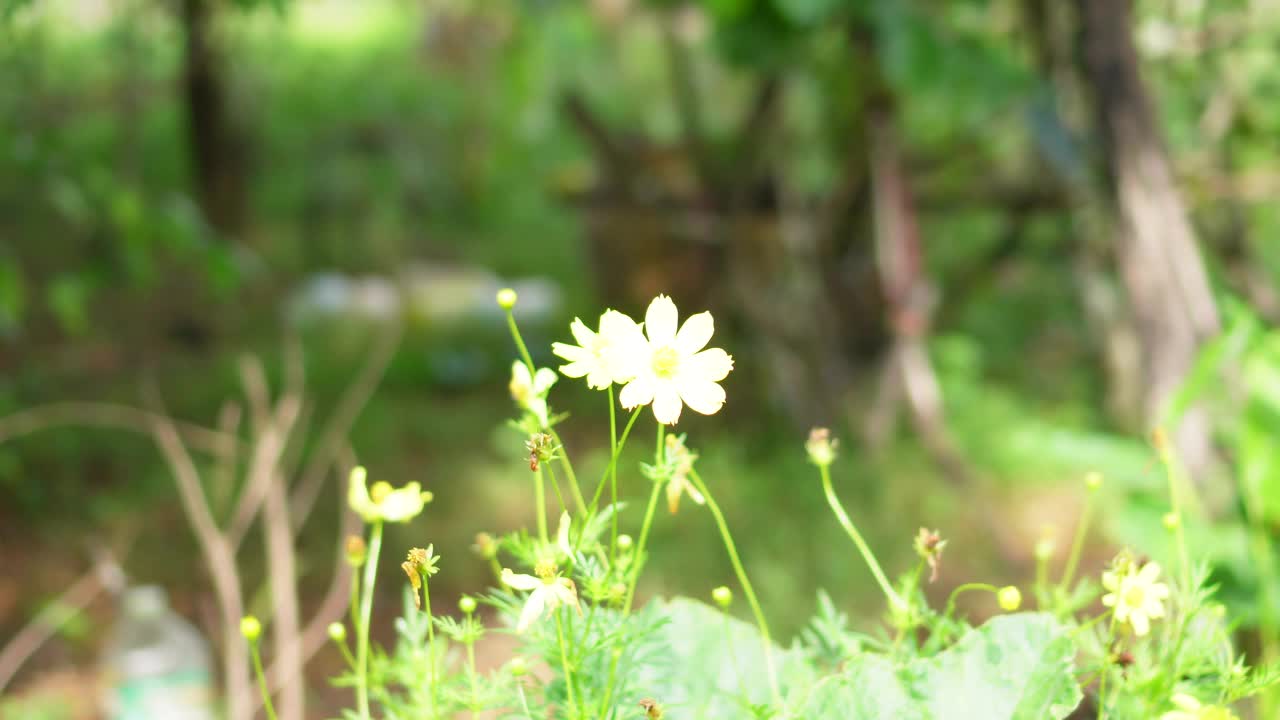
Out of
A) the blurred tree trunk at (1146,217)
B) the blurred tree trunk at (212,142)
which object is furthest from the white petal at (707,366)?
the blurred tree trunk at (212,142)

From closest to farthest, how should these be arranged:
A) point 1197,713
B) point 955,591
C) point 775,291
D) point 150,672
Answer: point 1197,713, point 955,591, point 150,672, point 775,291

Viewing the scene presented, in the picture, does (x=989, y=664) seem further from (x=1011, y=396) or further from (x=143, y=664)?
(x=1011, y=396)

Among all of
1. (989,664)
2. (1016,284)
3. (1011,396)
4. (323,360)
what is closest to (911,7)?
(1011,396)

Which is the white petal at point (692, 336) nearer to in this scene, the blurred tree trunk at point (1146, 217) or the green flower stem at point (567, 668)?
the green flower stem at point (567, 668)

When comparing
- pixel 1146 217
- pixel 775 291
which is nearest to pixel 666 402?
pixel 1146 217

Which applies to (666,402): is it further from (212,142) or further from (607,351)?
(212,142)

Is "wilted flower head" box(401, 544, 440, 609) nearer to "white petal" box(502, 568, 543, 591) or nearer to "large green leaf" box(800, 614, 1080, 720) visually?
"white petal" box(502, 568, 543, 591)
